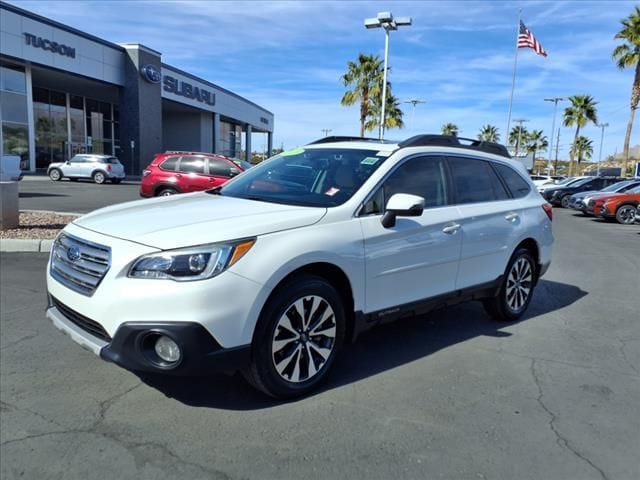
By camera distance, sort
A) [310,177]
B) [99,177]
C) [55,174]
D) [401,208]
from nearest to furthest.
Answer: [401,208] < [310,177] < [99,177] < [55,174]

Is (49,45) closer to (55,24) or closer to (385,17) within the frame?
(55,24)

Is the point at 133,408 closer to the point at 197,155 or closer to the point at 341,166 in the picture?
the point at 341,166

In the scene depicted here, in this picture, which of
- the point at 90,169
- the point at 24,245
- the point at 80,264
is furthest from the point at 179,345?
the point at 90,169

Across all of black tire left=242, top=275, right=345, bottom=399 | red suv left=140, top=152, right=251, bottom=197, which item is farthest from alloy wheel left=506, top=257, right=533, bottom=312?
red suv left=140, top=152, right=251, bottom=197

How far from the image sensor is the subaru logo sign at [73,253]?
10.7ft

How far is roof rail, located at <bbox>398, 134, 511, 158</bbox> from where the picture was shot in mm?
4408

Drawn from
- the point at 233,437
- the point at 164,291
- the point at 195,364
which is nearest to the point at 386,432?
the point at 233,437

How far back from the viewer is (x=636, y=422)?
10.8ft

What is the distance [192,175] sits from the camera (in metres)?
14.7

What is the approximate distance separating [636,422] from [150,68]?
36558mm

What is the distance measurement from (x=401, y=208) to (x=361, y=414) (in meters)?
1.42

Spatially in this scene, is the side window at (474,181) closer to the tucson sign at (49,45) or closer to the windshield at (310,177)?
the windshield at (310,177)

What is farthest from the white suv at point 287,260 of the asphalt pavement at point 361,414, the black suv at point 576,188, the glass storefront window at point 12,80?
the glass storefront window at point 12,80

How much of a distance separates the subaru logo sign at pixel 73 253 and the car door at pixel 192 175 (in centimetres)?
1134
